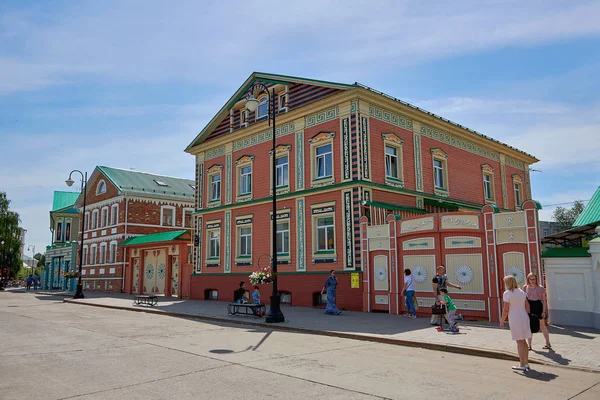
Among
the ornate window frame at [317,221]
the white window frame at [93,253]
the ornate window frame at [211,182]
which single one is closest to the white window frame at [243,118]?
the ornate window frame at [211,182]

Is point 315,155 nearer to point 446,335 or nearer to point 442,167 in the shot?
point 442,167

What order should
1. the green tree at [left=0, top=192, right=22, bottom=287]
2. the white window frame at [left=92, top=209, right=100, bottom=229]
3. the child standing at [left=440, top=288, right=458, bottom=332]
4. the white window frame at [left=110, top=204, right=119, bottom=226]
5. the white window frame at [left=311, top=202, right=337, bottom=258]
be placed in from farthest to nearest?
the green tree at [left=0, top=192, right=22, bottom=287], the white window frame at [left=92, top=209, right=100, bottom=229], the white window frame at [left=110, top=204, right=119, bottom=226], the white window frame at [left=311, top=202, right=337, bottom=258], the child standing at [left=440, top=288, right=458, bottom=332]

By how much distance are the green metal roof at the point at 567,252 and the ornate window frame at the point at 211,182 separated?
18342mm

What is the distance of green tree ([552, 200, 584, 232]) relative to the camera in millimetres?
56703

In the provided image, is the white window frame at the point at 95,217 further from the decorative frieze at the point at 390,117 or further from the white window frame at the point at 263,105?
the decorative frieze at the point at 390,117

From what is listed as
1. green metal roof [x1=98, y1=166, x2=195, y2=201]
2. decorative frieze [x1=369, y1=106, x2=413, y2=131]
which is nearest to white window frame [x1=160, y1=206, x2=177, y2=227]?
green metal roof [x1=98, y1=166, x2=195, y2=201]

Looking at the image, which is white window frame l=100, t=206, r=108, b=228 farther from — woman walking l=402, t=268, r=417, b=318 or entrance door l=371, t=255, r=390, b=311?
woman walking l=402, t=268, r=417, b=318

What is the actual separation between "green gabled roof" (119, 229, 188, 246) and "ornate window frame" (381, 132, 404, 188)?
14.9m

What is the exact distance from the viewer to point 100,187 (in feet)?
138

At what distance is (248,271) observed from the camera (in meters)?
25.0

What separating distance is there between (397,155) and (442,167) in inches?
149

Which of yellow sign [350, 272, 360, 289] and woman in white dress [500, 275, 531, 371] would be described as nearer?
woman in white dress [500, 275, 531, 371]

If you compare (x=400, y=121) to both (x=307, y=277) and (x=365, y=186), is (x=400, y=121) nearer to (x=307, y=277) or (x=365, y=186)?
(x=365, y=186)

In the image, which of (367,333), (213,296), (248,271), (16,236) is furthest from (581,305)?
(16,236)
